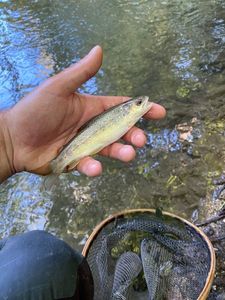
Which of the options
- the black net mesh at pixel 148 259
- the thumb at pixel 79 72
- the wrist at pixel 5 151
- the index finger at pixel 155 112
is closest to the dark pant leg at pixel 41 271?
the black net mesh at pixel 148 259

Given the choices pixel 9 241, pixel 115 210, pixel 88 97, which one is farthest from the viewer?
pixel 115 210

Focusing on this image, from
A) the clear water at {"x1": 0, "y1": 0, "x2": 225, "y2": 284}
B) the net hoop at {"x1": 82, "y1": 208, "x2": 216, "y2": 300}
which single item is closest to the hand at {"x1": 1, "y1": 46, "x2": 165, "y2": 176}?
the net hoop at {"x1": 82, "y1": 208, "x2": 216, "y2": 300}

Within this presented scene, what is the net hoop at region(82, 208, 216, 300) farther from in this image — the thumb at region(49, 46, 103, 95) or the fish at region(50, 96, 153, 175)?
the thumb at region(49, 46, 103, 95)

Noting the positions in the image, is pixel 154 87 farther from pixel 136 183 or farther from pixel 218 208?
pixel 218 208

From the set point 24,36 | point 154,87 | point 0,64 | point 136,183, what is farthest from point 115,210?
point 24,36

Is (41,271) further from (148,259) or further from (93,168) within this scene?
(93,168)

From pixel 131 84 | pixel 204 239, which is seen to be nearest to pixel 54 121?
pixel 204 239
